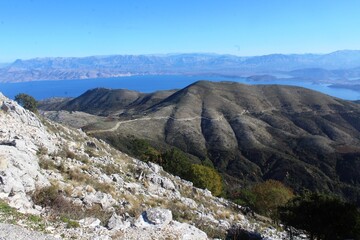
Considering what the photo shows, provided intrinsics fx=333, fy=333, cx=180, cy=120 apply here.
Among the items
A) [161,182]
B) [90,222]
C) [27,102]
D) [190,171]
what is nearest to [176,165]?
[190,171]

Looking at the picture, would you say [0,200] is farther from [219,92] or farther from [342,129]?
[219,92]

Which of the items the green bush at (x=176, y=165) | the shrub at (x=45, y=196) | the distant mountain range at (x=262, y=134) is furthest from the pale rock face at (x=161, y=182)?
the distant mountain range at (x=262, y=134)

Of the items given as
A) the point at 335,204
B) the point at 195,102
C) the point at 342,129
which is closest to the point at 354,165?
the point at 342,129

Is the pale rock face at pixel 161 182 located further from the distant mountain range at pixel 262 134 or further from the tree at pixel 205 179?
the distant mountain range at pixel 262 134

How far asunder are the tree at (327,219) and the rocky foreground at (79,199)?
1.97 meters

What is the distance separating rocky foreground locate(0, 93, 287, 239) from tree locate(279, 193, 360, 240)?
6.45 ft

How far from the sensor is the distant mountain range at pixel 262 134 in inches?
4021

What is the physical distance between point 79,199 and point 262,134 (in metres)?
121

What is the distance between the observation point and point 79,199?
15.6 metres

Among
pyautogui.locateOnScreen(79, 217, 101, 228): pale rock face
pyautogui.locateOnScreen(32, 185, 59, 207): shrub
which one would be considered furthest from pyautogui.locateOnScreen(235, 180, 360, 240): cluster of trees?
pyautogui.locateOnScreen(32, 185, 59, 207): shrub

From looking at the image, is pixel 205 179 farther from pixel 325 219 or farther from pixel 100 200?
pixel 100 200

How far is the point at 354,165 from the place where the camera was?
10650 centimetres

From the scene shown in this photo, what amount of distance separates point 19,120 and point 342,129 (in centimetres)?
14732

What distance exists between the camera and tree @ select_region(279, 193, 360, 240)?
22.1 m
